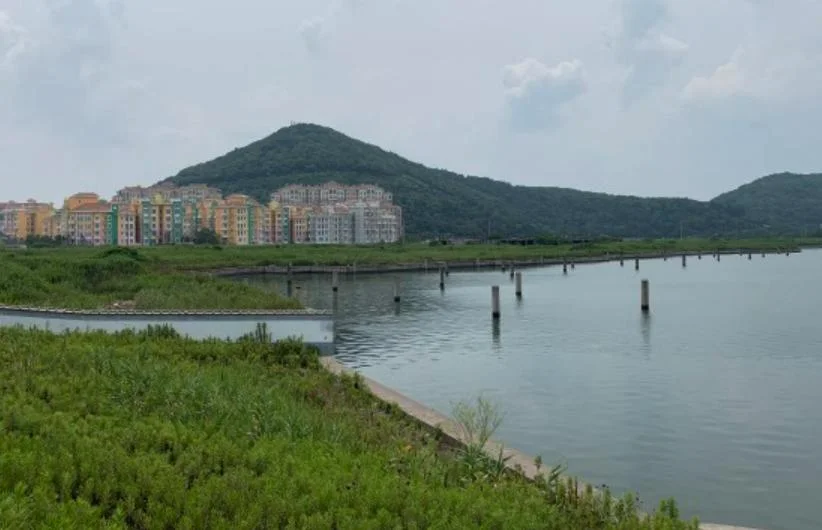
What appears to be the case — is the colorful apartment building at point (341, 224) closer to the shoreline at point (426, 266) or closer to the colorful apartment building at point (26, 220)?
the colorful apartment building at point (26, 220)

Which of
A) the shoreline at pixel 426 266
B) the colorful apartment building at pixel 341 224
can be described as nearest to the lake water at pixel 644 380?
the shoreline at pixel 426 266

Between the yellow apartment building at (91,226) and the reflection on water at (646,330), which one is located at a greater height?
the yellow apartment building at (91,226)

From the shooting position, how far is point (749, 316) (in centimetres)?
4106

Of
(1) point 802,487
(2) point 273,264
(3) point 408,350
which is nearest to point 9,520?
(1) point 802,487

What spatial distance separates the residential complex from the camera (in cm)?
15425

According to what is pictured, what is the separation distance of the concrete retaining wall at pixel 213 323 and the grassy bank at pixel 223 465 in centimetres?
736

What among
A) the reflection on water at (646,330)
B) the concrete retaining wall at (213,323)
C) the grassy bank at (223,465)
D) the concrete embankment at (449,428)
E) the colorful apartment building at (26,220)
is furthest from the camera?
the colorful apartment building at (26,220)

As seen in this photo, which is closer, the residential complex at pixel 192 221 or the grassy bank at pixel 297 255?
the grassy bank at pixel 297 255

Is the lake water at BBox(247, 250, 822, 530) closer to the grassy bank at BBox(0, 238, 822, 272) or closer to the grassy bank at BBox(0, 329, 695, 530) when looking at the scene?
the grassy bank at BBox(0, 329, 695, 530)

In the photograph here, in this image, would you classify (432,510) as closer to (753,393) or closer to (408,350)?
(753,393)

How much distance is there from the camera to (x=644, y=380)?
76.5 feet

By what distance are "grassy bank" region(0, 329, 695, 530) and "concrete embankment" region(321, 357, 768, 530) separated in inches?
17.8

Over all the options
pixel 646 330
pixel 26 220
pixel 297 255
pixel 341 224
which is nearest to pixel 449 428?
pixel 646 330

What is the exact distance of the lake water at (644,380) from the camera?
1355cm
